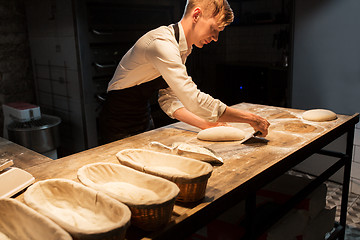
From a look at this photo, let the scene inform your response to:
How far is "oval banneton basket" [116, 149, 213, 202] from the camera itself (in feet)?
3.26

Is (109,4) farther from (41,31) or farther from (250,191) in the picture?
(250,191)

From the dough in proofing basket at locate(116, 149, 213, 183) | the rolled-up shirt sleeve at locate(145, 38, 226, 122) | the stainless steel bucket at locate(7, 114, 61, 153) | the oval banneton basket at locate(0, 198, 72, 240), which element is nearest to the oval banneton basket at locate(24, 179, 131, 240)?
the oval banneton basket at locate(0, 198, 72, 240)

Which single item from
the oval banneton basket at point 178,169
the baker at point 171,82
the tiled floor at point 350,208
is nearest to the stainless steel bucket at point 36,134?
the baker at point 171,82

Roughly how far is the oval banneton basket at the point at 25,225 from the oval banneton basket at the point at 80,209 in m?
0.03

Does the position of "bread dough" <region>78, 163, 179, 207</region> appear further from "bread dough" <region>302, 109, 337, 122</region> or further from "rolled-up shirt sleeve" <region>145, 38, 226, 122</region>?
"bread dough" <region>302, 109, 337, 122</region>

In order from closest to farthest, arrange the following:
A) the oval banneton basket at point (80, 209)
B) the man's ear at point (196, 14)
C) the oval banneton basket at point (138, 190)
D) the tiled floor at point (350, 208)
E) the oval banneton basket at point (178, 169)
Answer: the oval banneton basket at point (80, 209)
the oval banneton basket at point (138, 190)
the oval banneton basket at point (178, 169)
the man's ear at point (196, 14)
the tiled floor at point (350, 208)

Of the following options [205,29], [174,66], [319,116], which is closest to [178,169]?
[174,66]

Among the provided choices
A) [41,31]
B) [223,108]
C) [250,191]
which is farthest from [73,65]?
[250,191]

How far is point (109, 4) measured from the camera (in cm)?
322

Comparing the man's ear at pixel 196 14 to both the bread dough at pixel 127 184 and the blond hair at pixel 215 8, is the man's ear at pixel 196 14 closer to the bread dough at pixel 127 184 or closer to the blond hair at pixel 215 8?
the blond hair at pixel 215 8

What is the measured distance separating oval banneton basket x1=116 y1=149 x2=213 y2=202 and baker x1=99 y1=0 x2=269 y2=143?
475 millimetres

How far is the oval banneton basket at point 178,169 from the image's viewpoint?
3.26 ft

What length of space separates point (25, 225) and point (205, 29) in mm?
1310

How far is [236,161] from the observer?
139cm
